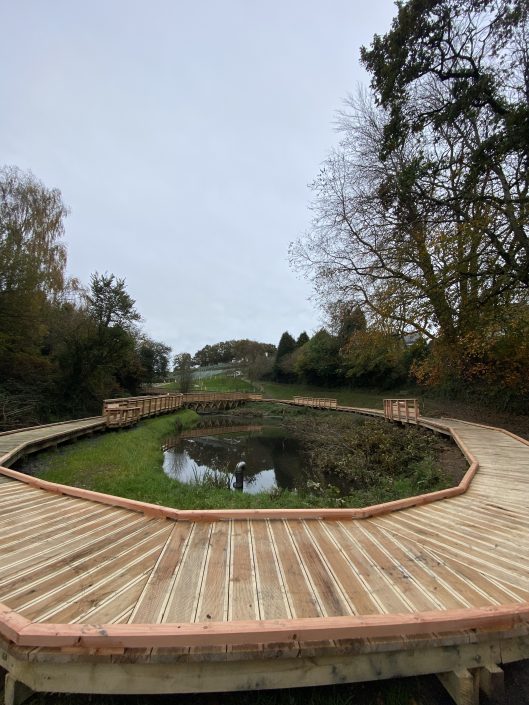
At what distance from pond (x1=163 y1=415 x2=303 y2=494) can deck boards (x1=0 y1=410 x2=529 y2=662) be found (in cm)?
454

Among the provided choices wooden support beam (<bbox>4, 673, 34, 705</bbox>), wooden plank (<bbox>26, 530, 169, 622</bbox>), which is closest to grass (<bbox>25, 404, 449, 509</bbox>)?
wooden plank (<bbox>26, 530, 169, 622</bbox>)

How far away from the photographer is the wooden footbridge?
1.51 m

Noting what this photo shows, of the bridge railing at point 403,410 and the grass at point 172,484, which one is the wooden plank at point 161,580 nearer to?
the grass at point 172,484

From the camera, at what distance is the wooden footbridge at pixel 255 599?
1.51 meters

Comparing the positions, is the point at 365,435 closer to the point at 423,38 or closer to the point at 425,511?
the point at 425,511

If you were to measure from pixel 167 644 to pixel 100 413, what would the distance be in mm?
14937

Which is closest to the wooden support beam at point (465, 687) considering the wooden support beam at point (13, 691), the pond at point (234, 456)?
the wooden support beam at point (13, 691)

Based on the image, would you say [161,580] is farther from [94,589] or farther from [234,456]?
[234,456]

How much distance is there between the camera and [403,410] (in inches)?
551

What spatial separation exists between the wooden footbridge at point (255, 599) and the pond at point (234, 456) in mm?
4584

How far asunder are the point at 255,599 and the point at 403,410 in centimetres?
1358

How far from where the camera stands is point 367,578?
212 centimetres

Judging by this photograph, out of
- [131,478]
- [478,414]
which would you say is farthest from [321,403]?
[131,478]

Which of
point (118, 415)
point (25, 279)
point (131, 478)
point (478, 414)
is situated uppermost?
point (25, 279)
